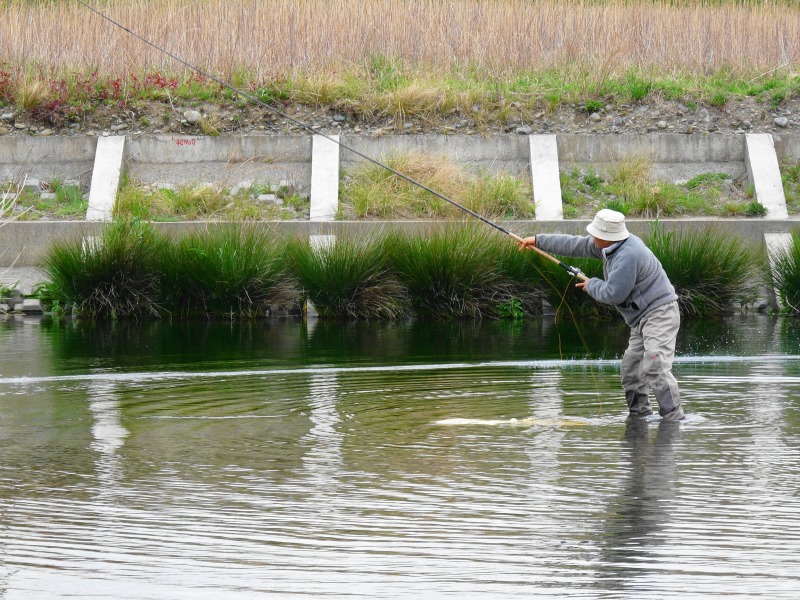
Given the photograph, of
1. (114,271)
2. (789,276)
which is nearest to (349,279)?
(114,271)

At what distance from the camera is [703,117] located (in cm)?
2053

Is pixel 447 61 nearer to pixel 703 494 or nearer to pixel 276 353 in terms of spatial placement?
pixel 276 353

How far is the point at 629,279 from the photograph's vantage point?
7.52 metres

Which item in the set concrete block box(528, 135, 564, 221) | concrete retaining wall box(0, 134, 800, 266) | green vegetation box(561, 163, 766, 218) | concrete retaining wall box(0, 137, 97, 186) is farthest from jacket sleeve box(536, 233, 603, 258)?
concrete retaining wall box(0, 137, 97, 186)

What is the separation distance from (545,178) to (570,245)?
1047cm

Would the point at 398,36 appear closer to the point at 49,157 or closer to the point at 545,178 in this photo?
the point at 545,178

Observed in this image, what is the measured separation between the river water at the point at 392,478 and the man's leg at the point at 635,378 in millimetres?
248

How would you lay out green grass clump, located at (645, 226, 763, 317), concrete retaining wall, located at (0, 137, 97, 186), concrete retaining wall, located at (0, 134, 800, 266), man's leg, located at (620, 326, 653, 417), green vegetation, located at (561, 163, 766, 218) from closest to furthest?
1. man's leg, located at (620, 326, 653, 417)
2. green grass clump, located at (645, 226, 763, 317)
3. green vegetation, located at (561, 163, 766, 218)
4. concrete retaining wall, located at (0, 134, 800, 266)
5. concrete retaining wall, located at (0, 137, 97, 186)

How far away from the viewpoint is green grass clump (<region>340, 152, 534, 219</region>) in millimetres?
17312

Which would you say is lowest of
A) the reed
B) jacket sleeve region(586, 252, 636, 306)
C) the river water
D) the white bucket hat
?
the river water

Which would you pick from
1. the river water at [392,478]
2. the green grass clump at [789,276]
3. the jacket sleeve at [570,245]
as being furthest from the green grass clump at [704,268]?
the jacket sleeve at [570,245]

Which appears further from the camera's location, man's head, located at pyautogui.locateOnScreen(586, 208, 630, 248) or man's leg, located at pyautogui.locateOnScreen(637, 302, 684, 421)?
man's leg, located at pyautogui.locateOnScreen(637, 302, 684, 421)

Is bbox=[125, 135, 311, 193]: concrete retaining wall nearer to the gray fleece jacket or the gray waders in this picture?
the gray fleece jacket

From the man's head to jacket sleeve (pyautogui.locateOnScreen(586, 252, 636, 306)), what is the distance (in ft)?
0.49
